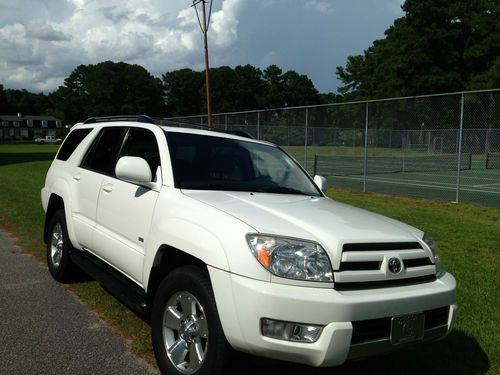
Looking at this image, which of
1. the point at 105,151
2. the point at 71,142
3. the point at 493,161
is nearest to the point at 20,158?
the point at 493,161

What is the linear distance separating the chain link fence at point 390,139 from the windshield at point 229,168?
47.5ft

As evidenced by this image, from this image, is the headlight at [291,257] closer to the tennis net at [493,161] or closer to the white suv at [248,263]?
the white suv at [248,263]

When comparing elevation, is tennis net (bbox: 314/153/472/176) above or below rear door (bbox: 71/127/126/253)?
below

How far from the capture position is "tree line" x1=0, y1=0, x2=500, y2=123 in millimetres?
57875

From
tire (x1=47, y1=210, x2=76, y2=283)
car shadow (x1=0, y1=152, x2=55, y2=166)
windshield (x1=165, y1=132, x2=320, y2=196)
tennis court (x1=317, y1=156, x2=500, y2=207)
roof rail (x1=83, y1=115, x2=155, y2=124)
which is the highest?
roof rail (x1=83, y1=115, x2=155, y2=124)

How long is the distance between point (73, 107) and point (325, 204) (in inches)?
5082

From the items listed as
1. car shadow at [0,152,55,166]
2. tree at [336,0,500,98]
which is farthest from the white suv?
tree at [336,0,500,98]

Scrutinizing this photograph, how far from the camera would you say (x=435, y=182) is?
65.6 feet

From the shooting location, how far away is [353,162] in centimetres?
2494

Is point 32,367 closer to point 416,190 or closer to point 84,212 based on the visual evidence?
point 84,212

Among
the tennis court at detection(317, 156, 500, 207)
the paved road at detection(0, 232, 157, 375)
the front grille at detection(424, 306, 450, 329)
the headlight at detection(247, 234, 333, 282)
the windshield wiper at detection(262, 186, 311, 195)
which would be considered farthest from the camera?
the tennis court at detection(317, 156, 500, 207)

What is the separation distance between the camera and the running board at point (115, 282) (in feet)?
12.0

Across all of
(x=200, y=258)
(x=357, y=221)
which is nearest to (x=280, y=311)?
(x=200, y=258)

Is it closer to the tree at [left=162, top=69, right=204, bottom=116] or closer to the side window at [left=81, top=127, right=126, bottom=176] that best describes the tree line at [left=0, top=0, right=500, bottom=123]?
the tree at [left=162, top=69, right=204, bottom=116]
